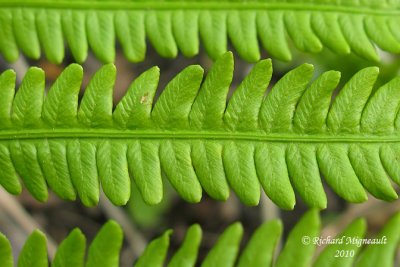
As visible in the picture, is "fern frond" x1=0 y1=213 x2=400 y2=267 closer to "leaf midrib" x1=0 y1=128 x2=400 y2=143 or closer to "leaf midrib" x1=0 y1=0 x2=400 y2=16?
"leaf midrib" x1=0 y1=128 x2=400 y2=143

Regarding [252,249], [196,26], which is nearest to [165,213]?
[196,26]

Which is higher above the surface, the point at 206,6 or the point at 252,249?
the point at 206,6

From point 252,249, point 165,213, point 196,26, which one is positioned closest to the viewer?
point 252,249

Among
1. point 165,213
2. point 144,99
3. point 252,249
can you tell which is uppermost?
point 144,99

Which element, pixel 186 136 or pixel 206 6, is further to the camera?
pixel 206 6

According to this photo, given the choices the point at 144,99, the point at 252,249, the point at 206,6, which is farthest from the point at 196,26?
the point at 252,249

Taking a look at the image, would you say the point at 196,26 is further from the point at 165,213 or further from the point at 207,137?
the point at 165,213

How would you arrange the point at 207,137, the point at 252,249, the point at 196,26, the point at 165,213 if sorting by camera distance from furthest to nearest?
the point at 165,213
the point at 196,26
the point at 207,137
the point at 252,249

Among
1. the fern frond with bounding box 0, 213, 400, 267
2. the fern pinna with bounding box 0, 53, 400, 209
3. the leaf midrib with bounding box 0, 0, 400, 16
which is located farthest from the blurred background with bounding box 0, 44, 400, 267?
the fern frond with bounding box 0, 213, 400, 267

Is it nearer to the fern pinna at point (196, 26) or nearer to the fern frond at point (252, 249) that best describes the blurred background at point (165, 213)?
the fern pinna at point (196, 26)
